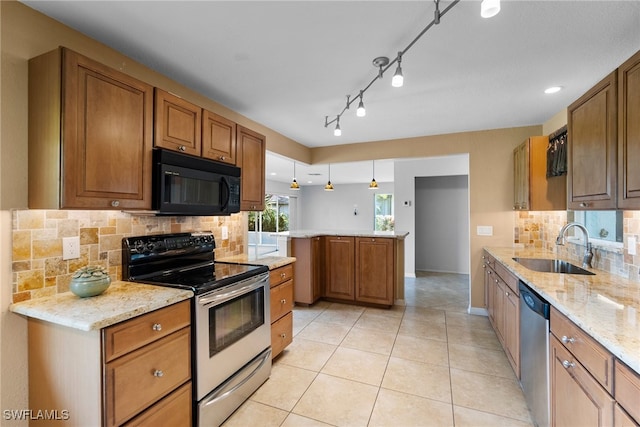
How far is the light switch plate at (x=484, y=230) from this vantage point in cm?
372

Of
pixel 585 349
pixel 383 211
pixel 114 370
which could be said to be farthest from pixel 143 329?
pixel 383 211

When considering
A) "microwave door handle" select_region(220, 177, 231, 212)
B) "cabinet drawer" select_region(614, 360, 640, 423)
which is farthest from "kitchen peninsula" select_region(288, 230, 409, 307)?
"cabinet drawer" select_region(614, 360, 640, 423)

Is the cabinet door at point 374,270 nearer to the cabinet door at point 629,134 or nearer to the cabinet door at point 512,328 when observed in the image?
the cabinet door at point 512,328

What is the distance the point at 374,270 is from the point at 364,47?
9.50 feet

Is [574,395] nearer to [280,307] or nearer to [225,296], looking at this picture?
[225,296]

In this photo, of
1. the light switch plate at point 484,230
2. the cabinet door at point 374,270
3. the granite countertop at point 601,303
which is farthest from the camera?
the cabinet door at point 374,270

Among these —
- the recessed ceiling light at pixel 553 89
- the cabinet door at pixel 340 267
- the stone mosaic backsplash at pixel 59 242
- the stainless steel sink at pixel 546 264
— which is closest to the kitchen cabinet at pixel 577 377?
the stainless steel sink at pixel 546 264

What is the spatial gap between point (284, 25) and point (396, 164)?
4.78 meters

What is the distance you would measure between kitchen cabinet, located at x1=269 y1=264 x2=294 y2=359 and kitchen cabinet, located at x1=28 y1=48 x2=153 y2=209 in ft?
4.40

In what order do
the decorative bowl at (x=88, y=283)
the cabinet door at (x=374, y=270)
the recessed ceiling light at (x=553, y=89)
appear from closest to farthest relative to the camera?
the decorative bowl at (x=88, y=283) < the recessed ceiling light at (x=553, y=89) < the cabinet door at (x=374, y=270)

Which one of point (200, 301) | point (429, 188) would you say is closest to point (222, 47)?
point (200, 301)

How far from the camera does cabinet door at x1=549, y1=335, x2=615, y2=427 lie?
113 centimetres

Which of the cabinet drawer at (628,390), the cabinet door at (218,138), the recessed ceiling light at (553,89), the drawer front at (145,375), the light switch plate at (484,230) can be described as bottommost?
the drawer front at (145,375)

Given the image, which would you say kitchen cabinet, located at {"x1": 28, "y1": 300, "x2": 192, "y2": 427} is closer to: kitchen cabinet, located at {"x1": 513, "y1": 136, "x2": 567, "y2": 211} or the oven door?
the oven door
